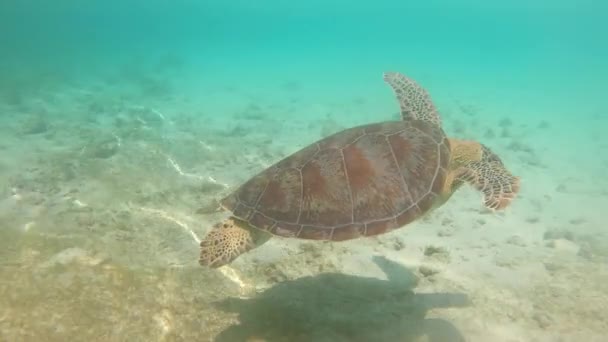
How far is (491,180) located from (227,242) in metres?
2.97

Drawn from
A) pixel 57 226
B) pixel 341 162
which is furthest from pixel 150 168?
pixel 341 162

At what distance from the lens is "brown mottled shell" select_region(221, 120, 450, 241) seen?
3.66 m

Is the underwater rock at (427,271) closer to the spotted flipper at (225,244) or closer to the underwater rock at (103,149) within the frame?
the spotted flipper at (225,244)

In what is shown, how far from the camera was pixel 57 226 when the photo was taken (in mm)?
5289

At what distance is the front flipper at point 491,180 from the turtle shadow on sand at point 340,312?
4.69ft

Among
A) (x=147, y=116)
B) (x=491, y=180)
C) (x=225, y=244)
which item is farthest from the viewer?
(x=147, y=116)

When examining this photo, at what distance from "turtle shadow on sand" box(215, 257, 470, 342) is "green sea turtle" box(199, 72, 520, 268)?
0.70 metres

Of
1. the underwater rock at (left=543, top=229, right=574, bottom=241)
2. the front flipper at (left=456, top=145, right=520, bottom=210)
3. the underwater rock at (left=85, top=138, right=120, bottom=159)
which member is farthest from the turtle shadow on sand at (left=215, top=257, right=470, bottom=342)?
the underwater rock at (left=85, top=138, right=120, bottom=159)

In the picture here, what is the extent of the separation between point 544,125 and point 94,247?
60.4ft

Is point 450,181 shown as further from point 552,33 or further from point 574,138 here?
point 552,33

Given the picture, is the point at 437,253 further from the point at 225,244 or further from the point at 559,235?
the point at 225,244

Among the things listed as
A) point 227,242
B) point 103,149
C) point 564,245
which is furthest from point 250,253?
point 103,149

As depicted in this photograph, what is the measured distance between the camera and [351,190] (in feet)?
12.3

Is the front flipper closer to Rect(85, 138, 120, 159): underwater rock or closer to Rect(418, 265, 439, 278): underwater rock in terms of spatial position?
Rect(418, 265, 439, 278): underwater rock
